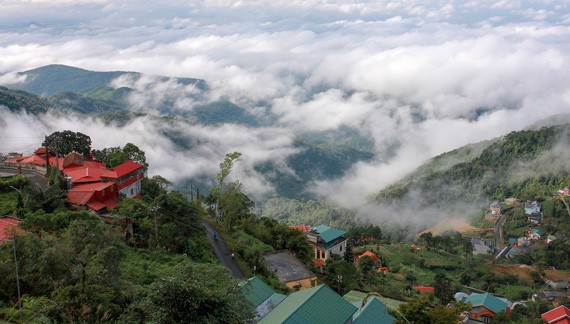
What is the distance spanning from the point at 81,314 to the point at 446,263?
7290 cm

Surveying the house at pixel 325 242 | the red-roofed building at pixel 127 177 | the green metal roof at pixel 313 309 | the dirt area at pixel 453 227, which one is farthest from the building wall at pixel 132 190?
the dirt area at pixel 453 227

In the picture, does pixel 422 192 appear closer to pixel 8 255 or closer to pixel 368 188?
pixel 368 188

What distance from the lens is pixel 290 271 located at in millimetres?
36938

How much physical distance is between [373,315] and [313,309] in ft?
15.1

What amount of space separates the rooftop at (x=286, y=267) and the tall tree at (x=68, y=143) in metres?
20.8

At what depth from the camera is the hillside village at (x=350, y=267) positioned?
22203 millimetres

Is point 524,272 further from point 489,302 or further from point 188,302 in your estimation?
point 188,302

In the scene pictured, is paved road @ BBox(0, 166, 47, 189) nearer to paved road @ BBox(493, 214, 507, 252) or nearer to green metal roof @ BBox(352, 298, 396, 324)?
green metal roof @ BBox(352, 298, 396, 324)

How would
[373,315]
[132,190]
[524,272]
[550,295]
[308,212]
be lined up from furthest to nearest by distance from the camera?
1. [308,212]
2. [524,272]
3. [550,295]
4. [132,190]
5. [373,315]

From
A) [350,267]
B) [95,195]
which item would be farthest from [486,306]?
[95,195]

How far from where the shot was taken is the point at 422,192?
150 m

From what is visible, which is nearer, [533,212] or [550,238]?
[550,238]

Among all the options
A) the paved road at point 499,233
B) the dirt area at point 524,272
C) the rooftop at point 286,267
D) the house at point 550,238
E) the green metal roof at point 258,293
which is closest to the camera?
the green metal roof at point 258,293

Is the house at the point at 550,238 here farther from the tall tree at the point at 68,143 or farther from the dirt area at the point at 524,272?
the tall tree at the point at 68,143
